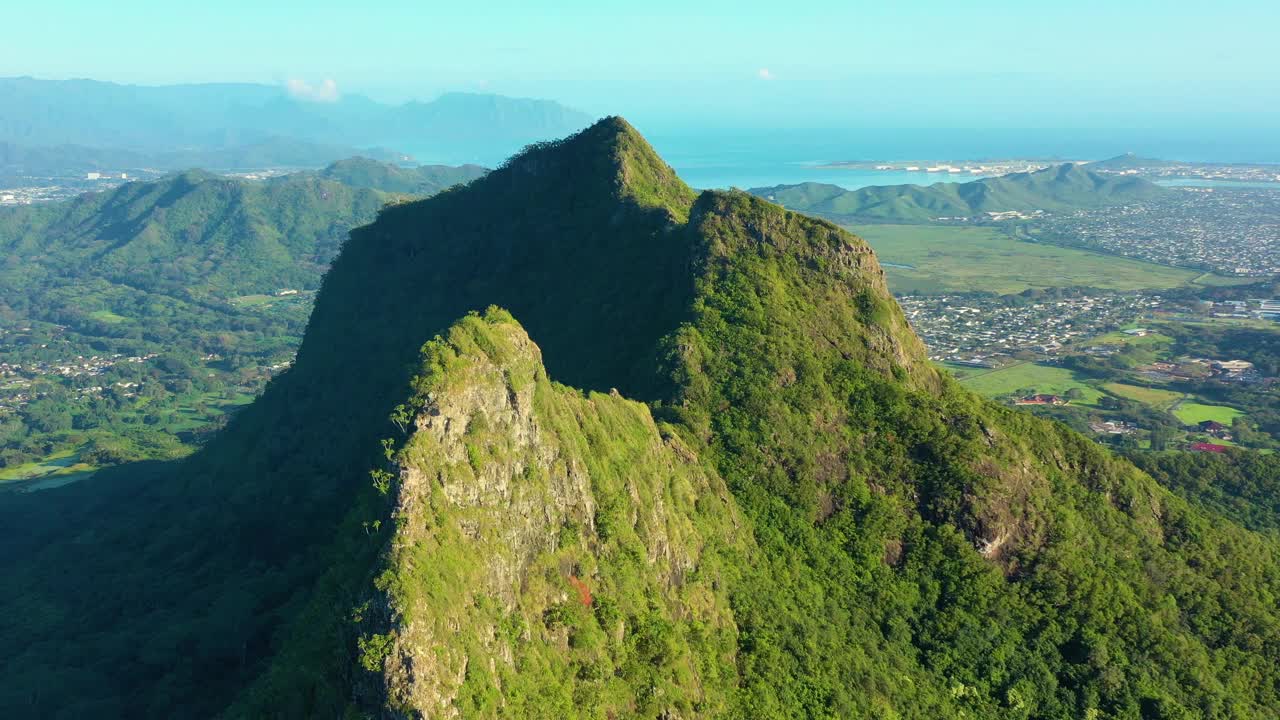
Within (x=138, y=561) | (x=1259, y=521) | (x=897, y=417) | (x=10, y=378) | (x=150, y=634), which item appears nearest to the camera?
(x=150, y=634)

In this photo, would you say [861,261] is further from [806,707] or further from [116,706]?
[116,706]

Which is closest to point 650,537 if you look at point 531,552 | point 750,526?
point 531,552

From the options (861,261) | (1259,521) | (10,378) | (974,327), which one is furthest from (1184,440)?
(10,378)

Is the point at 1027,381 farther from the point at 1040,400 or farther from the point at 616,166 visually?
the point at 616,166

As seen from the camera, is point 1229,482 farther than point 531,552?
Yes

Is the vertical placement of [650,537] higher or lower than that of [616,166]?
lower

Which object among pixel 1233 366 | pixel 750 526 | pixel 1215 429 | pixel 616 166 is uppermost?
pixel 616 166

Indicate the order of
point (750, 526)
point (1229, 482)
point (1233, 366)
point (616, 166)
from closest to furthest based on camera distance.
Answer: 1. point (750, 526)
2. point (616, 166)
3. point (1229, 482)
4. point (1233, 366)
